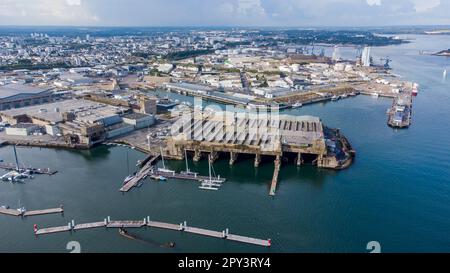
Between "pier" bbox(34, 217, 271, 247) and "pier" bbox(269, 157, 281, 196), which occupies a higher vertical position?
"pier" bbox(269, 157, 281, 196)

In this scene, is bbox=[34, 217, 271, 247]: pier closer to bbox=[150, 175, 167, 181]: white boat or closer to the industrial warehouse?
bbox=[150, 175, 167, 181]: white boat

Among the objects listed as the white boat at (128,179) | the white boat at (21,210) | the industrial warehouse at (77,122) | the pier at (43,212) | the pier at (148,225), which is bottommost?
the pier at (148,225)

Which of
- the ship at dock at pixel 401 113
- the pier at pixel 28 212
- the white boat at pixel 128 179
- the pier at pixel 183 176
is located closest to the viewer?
the pier at pixel 28 212

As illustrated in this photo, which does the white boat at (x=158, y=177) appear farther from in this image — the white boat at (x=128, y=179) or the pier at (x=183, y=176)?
the white boat at (x=128, y=179)

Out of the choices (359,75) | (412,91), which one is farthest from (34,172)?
(359,75)

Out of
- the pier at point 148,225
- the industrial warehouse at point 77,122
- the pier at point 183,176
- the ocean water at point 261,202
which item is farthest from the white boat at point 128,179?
the industrial warehouse at point 77,122

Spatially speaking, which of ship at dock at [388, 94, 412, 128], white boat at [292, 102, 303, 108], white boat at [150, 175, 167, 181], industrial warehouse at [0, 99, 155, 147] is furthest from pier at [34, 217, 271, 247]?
white boat at [292, 102, 303, 108]

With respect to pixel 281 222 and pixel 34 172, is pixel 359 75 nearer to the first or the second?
pixel 281 222

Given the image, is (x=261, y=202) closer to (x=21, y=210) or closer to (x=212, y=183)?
(x=212, y=183)
